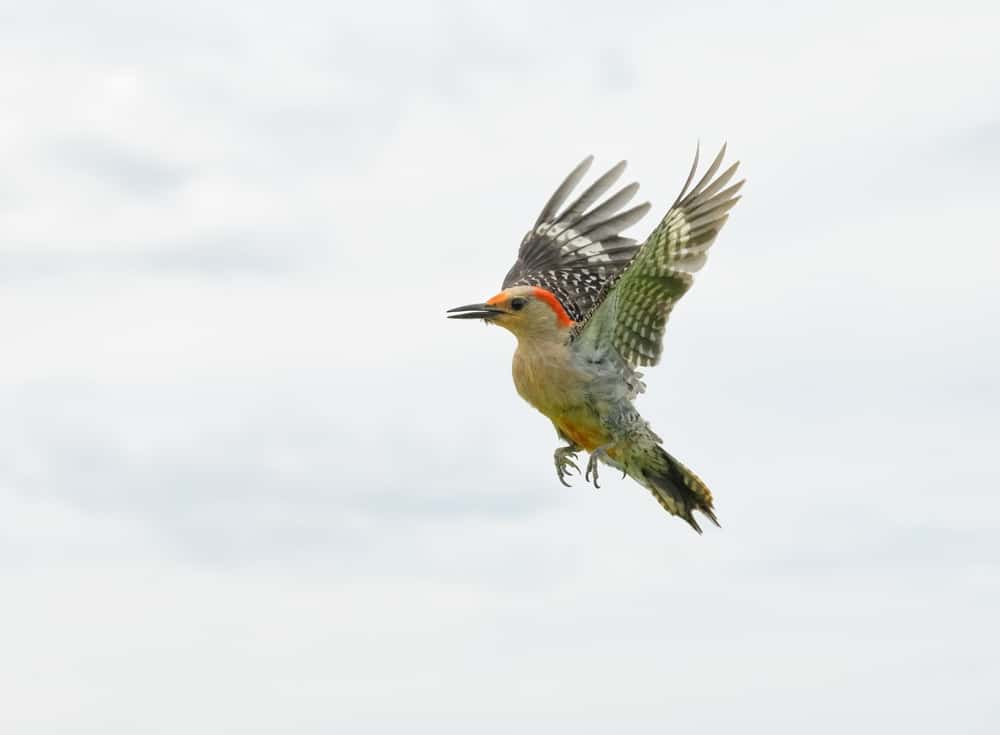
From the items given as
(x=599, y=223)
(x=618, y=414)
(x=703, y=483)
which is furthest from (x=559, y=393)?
(x=599, y=223)

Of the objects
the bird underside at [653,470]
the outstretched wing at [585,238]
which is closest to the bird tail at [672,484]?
the bird underside at [653,470]

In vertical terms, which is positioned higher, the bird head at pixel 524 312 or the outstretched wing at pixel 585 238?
the outstretched wing at pixel 585 238

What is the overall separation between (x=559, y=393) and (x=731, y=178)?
106 inches

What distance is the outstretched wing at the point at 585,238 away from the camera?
1998 centimetres

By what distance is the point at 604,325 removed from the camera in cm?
1630

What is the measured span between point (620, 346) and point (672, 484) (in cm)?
169

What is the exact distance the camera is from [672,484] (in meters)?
17.0

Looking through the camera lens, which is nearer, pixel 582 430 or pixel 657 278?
pixel 657 278

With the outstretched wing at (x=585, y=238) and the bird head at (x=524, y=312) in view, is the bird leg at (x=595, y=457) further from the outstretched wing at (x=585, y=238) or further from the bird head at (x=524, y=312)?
the outstretched wing at (x=585, y=238)

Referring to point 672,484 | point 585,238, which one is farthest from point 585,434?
point 585,238

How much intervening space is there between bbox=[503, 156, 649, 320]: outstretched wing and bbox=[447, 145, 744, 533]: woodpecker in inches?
129

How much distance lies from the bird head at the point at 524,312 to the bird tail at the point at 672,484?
5.29ft

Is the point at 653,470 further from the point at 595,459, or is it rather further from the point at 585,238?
the point at 585,238

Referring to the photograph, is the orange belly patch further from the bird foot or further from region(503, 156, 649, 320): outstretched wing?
region(503, 156, 649, 320): outstretched wing
